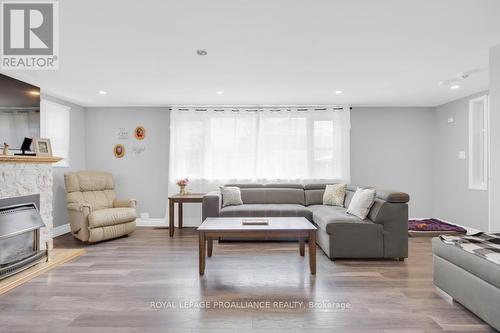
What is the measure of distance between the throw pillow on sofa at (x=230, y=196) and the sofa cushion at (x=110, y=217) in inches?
61.7

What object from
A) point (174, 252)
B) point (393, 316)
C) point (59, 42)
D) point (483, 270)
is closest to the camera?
point (483, 270)

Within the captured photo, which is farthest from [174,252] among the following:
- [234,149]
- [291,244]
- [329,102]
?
[329,102]

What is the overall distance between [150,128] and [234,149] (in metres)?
1.75

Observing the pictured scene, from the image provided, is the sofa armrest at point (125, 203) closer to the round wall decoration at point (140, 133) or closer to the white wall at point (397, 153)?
the round wall decoration at point (140, 133)

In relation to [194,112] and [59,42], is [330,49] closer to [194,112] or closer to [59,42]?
[59,42]

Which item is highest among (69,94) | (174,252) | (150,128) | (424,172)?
(69,94)

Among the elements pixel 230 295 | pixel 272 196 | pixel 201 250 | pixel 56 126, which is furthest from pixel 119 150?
pixel 230 295

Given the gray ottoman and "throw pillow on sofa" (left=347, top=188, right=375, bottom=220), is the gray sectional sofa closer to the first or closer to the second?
"throw pillow on sofa" (left=347, top=188, right=375, bottom=220)

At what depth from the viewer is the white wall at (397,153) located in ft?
17.8

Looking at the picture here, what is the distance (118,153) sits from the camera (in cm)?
542

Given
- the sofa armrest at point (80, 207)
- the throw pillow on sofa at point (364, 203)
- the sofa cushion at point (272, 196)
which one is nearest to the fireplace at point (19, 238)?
the sofa armrest at point (80, 207)

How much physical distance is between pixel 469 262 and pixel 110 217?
14.6 feet

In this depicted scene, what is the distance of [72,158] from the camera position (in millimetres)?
5098

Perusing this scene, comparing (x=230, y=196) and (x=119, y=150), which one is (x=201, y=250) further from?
(x=119, y=150)
